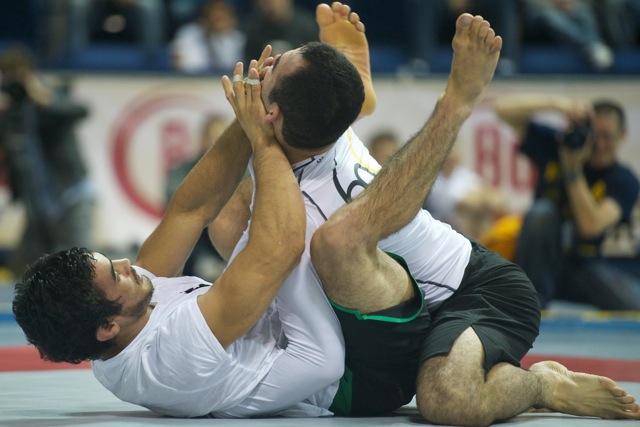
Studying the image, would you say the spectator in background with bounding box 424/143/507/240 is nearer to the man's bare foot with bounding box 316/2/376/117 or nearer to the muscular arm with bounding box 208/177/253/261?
the man's bare foot with bounding box 316/2/376/117

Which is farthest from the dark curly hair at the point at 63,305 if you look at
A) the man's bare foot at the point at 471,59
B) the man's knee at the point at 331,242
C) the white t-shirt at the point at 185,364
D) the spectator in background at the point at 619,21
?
the spectator in background at the point at 619,21

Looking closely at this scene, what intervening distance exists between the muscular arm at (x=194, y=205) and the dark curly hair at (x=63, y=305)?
1.76ft

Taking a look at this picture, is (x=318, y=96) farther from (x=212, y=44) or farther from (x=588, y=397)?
(x=212, y=44)

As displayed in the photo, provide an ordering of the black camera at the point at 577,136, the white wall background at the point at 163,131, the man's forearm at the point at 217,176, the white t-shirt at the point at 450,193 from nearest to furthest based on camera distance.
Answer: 1. the man's forearm at the point at 217,176
2. the black camera at the point at 577,136
3. the white t-shirt at the point at 450,193
4. the white wall background at the point at 163,131

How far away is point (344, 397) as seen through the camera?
3.58 meters

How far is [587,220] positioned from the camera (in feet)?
23.5

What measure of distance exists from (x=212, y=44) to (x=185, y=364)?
22.9 feet

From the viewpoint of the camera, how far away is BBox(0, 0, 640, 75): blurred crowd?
9.65 metres

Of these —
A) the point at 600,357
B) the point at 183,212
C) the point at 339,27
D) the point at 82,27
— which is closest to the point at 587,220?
the point at 600,357

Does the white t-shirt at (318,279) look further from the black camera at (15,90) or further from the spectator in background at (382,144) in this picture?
the black camera at (15,90)

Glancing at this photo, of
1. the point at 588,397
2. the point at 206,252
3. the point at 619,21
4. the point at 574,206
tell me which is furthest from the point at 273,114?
the point at 619,21

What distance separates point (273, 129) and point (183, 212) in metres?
0.56

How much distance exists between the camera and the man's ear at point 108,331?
3.30 meters

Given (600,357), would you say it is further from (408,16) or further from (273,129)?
(408,16)
